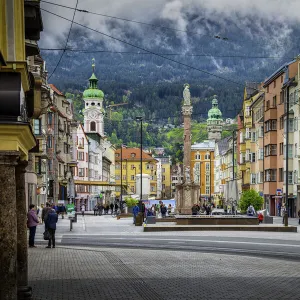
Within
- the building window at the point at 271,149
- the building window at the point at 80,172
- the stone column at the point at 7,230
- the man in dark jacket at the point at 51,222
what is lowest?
the man in dark jacket at the point at 51,222

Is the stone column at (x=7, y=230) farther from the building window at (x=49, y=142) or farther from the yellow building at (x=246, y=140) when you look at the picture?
the yellow building at (x=246, y=140)

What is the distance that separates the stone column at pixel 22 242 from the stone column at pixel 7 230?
2628mm

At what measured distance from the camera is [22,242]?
1780 cm

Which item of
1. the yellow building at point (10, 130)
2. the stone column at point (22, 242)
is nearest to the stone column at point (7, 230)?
the yellow building at point (10, 130)

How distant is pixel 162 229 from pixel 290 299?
36.8 meters

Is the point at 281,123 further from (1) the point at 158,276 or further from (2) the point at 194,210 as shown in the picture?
(1) the point at 158,276

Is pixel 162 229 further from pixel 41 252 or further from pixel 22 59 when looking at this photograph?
pixel 22 59

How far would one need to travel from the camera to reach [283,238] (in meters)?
45.1

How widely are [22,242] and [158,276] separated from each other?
230 inches

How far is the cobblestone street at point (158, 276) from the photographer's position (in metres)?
18.9

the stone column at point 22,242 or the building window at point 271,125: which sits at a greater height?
the building window at point 271,125

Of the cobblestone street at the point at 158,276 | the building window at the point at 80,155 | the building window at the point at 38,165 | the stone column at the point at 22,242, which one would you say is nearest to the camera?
the stone column at the point at 22,242

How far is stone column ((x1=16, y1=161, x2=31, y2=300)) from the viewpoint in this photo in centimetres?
1731

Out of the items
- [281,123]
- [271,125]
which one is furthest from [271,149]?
[281,123]
